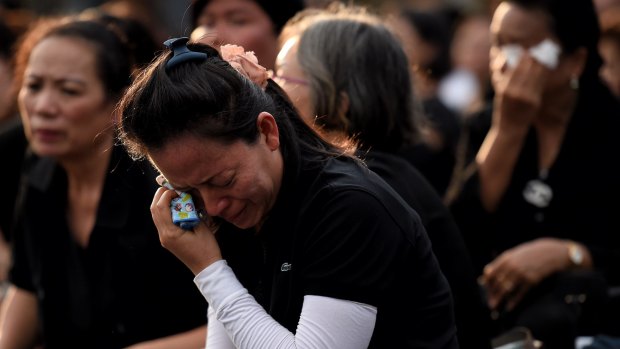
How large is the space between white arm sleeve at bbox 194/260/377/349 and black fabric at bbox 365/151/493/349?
789 millimetres

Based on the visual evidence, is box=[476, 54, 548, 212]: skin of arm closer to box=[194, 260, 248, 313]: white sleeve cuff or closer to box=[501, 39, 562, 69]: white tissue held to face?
box=[501, 39, 562, 69]: white tissue held to face

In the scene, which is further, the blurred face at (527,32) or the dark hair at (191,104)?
the blurred face at (527,32)

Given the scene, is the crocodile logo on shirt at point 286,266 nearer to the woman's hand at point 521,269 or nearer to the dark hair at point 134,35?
the woman's hand at point 521,269

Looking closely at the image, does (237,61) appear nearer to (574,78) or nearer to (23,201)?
(23,201)

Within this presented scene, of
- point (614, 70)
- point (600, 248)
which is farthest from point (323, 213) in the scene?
point (614, 70)

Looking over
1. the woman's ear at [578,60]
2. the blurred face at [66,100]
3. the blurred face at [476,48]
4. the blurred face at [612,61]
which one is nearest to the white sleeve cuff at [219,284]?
the blurred face at [66,100]

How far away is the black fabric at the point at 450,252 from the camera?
10.2 ft

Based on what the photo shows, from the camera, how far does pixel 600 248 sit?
395 cm

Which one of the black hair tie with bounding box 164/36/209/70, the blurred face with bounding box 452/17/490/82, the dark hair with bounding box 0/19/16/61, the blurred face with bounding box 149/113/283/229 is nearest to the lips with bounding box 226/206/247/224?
the blurred face with bounding box 149/113/283/229

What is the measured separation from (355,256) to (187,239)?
46 cm

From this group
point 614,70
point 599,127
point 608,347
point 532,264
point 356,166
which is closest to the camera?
point 356,166

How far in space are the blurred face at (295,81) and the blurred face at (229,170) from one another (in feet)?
2.43

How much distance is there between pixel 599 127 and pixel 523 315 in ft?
3.14

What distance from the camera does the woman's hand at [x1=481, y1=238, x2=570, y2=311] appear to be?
12.4ft
